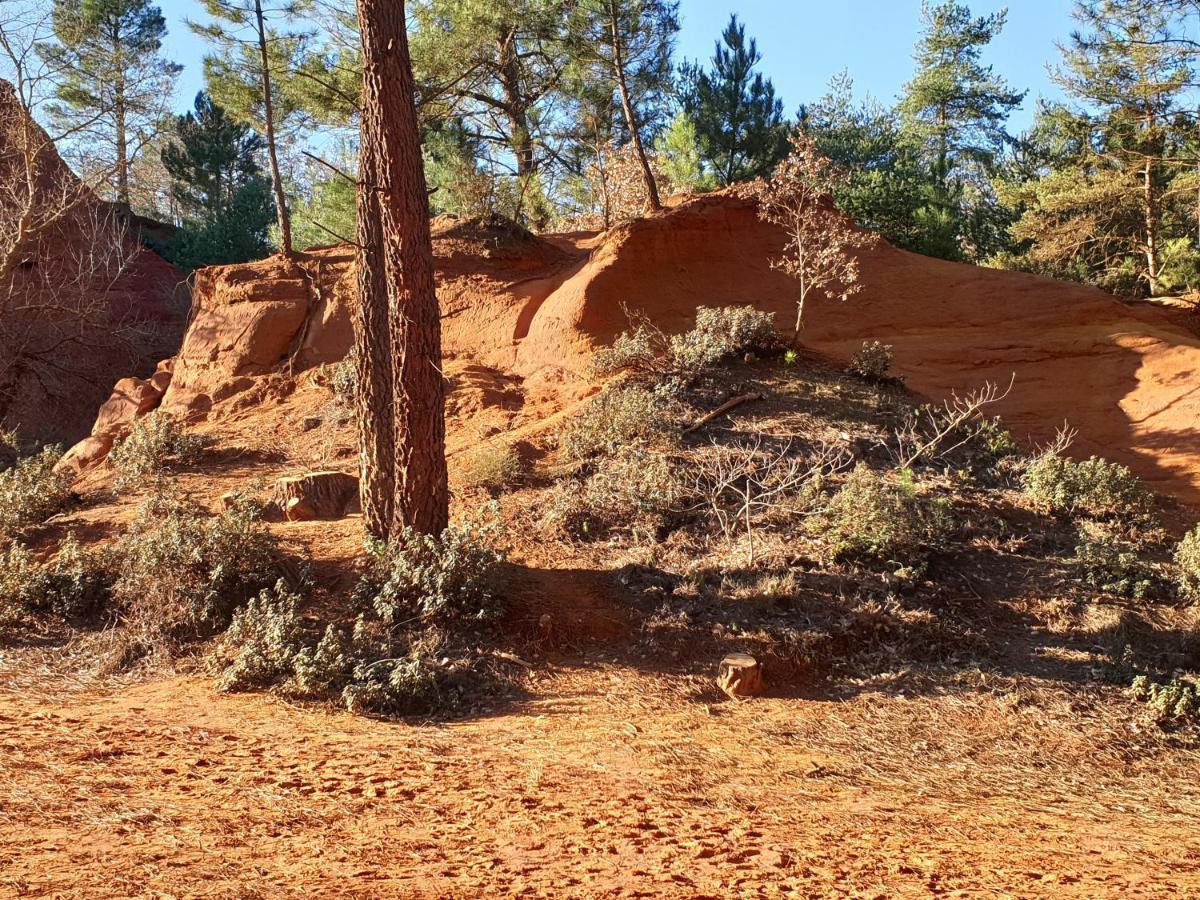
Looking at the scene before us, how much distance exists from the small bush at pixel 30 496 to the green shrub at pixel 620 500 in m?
5.99

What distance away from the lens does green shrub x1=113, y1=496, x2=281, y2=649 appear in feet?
22.9

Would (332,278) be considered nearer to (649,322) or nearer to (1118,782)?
(649,322)

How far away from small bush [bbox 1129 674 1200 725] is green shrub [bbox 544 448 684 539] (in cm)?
406

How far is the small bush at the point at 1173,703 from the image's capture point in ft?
20.0

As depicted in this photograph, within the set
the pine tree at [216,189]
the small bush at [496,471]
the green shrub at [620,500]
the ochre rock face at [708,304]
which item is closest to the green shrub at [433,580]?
the green shrub at [620,500]

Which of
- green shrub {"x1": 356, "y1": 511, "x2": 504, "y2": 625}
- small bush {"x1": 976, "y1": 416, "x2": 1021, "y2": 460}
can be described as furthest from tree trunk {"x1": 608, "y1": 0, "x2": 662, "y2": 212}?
green shrub {"x1": 356, "y1": 511, "x2": 504, "y2": 625}

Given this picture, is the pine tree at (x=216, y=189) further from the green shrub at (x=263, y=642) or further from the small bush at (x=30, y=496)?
the green shrub at (x=263, y=642)

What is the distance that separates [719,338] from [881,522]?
4.29m

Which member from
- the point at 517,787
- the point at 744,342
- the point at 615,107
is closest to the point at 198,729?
the point at 517,787

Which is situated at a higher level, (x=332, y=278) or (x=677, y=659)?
(x=332, y=278)

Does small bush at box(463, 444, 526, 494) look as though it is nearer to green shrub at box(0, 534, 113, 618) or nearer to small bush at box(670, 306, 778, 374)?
small bush at box(670, 306, 778, 374)

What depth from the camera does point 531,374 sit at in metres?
12.9

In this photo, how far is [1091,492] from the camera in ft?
29.8

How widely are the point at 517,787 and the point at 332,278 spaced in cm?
1280
